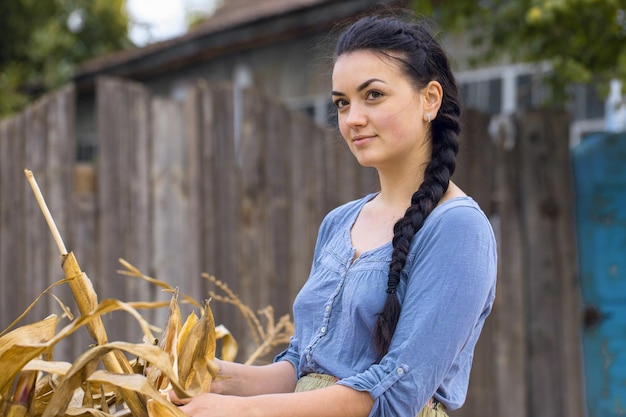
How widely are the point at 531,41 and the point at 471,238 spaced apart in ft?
11.3

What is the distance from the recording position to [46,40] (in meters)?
11.2

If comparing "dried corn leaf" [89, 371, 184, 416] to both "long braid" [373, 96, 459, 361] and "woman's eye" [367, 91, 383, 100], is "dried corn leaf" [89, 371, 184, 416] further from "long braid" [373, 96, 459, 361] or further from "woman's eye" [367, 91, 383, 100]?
"woman's eye" [367, 91, 383, 100]

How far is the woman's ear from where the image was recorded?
88.8 inches

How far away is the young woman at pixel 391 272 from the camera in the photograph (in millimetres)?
1929

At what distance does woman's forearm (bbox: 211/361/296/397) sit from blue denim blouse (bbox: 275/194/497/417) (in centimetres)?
10

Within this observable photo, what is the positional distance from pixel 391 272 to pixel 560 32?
11.2ft

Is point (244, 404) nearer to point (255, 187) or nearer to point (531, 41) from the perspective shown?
point (255, 187)

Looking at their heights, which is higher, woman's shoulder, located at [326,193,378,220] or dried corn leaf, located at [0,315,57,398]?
woman's shoulder, located at [326,193,378,220]

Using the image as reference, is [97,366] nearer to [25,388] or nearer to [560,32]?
[25,388]

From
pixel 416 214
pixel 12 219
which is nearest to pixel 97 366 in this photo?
pixel 416 214

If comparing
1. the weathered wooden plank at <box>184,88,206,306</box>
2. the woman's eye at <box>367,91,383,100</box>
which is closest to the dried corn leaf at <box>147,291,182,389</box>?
the woman's eye at <box>367,91,383,100</box>

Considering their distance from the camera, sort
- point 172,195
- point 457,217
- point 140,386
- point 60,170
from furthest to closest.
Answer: point 172,195 → point 60,170 → point 457,217 → point 140,386

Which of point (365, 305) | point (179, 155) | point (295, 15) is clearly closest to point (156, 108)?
point (179, 155)

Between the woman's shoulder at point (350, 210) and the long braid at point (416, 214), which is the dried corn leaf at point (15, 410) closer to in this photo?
the long braid at point (416, 214)
